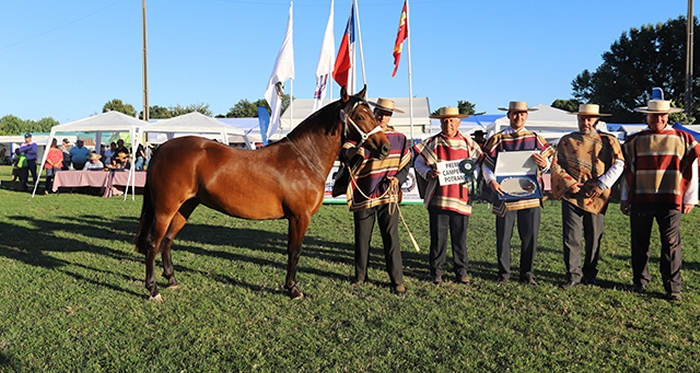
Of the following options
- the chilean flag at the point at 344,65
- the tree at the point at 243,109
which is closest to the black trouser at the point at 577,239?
the chilean flag at the point at 344,65

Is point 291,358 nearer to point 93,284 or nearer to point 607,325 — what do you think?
point 607,325

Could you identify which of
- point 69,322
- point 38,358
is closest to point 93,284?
point 69,322

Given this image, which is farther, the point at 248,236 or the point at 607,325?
the point at 248,236

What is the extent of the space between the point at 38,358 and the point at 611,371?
411 centimetres

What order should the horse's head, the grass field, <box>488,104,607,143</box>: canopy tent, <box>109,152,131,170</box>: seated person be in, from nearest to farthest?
the grass field → the horse's head → <box>488,104,607,143</box>: canopy tent → <box>109,152,131,170</box>: seated person

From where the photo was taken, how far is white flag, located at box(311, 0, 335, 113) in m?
14.1

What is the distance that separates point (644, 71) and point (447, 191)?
139 feet

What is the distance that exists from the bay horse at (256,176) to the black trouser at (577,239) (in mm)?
2565

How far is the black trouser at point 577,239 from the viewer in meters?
5.70

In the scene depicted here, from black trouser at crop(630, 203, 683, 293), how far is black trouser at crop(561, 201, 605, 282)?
1.21 feet

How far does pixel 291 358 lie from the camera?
3.82m

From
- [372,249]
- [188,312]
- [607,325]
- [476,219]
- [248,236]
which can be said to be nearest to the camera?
[607,325]

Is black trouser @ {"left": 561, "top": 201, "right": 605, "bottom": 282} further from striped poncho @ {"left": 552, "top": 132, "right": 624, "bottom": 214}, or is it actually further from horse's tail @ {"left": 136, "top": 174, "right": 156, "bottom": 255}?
horse's tail @ {"left": 136, "top": 174, "right": 156, "bottom": 255}

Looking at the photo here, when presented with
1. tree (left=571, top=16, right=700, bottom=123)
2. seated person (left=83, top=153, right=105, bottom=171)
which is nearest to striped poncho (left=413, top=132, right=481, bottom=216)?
seated person (left=83, top=153, right=105, bottom=171)
